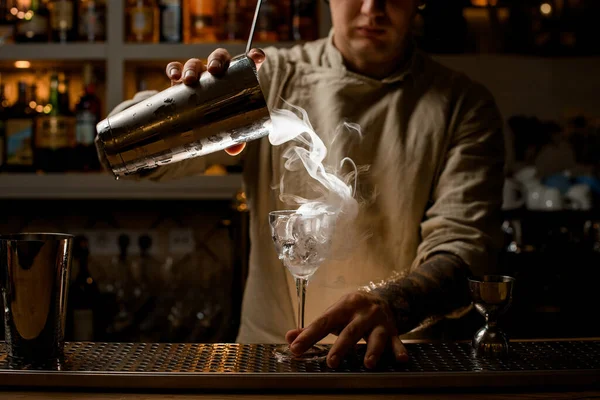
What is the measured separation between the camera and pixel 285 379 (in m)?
1.02

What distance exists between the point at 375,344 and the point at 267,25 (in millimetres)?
1649

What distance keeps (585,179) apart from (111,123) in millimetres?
1988

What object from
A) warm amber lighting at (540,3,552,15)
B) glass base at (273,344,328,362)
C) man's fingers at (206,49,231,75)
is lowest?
glass base at (273,344,328,362)

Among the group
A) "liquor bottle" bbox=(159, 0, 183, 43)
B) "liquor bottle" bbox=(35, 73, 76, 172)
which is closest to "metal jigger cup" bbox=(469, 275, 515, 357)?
"liquor bottle" bbox=(159, 0, 183, 43)

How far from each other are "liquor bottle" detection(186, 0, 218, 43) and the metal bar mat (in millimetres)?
1562

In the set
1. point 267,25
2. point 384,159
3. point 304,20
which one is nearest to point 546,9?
point 304,20

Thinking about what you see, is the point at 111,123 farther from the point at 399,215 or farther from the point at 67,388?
the point at 399,215

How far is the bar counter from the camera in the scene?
102 cm

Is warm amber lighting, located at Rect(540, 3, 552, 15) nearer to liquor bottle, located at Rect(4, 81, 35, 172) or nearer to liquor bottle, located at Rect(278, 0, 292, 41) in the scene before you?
liquor bottle, located at Rect(278, 0, 292, 41)

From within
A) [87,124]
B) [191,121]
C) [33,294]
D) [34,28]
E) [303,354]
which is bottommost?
[303,354]

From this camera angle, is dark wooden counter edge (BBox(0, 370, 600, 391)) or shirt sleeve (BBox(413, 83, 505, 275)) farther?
shirt sleeve (BBox(413, 83, 505, 275))

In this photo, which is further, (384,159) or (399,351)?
(384,159)

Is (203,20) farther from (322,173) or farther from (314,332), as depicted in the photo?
(314,332)

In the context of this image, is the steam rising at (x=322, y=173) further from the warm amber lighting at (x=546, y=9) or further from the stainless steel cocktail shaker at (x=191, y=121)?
the warm amber lighting at (x=546, y=9)
